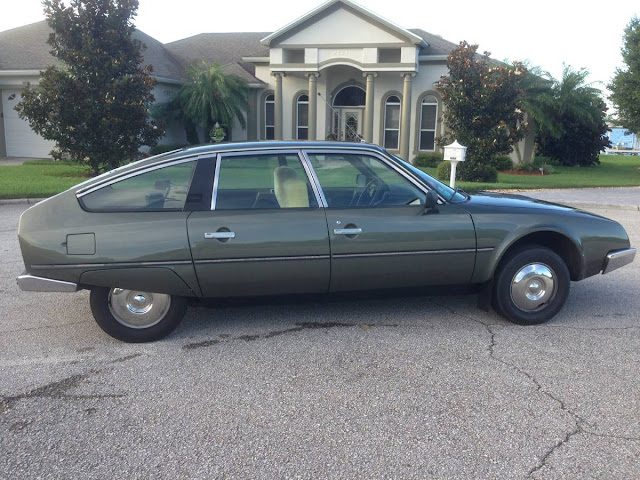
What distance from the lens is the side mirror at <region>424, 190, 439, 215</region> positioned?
A: 180 inches

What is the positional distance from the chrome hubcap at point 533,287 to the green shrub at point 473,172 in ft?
44.9

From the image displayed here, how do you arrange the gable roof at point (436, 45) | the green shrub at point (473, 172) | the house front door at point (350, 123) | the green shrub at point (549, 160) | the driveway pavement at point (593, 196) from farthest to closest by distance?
the green shrub at point (549, 160) < the house front door at point (350, 123) < the gable roof at point (436, 45) < the green shrub at point (473, 172) < the driveway pavement at point (593, 196)

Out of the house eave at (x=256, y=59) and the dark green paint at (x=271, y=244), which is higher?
the house eave at (x=256, y=59)

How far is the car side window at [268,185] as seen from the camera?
15.0 ft

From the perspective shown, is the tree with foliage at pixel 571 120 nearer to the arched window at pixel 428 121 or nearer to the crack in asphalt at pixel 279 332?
the arched window at pixel 428 121

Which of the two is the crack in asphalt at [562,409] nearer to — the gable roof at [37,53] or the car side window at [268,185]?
the car side window at [268,185]

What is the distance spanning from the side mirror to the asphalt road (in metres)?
0.99

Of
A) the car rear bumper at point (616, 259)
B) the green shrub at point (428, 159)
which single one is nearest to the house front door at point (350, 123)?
the green shrub at point (428, 159)

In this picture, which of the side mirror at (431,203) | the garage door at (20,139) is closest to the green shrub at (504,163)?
the garage door at (20,139)

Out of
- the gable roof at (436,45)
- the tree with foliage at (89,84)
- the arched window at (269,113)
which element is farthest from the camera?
the arched window at (269,113)

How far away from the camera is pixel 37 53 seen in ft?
80.0

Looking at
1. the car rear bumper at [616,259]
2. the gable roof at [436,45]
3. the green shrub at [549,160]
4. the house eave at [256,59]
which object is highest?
the gable roof at [436,45]

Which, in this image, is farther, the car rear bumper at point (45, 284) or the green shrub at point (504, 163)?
the green shrub at point (504, 163)

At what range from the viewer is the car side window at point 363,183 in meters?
4.73
